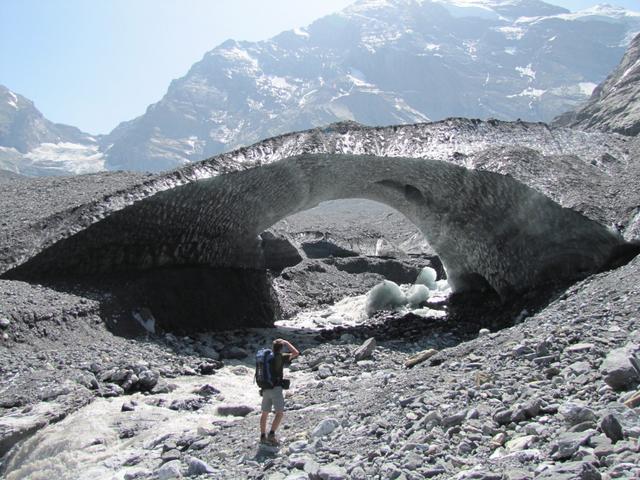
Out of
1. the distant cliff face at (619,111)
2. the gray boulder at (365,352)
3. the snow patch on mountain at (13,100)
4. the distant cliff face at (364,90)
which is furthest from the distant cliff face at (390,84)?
the gray boulder at (365,352)

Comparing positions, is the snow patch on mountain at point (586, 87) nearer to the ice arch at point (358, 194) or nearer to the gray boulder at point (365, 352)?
the ice arch at point (358, 194)

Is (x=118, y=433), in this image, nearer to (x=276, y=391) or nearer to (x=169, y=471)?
(x=169, y=471)

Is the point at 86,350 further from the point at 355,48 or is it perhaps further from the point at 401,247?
the point at 355,48

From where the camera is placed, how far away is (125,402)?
7.88 m

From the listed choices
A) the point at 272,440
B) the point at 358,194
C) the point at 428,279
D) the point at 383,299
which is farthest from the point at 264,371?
the point at 428,279

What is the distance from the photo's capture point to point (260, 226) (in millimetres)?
18781

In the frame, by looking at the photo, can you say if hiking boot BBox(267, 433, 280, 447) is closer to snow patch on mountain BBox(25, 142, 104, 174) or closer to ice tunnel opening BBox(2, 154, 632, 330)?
ice tunnel opening BBox(2, 154, 632, 330)

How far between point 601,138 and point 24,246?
12985mm

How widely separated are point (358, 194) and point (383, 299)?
328 cm

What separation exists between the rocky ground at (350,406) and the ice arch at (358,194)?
1414 mm

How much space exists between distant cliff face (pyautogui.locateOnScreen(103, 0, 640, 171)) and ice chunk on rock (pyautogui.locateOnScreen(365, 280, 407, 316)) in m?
118

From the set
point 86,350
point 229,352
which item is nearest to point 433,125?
point 229,352

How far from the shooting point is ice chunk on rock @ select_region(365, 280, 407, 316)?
19.0 meters

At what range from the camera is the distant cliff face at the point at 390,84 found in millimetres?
147000
